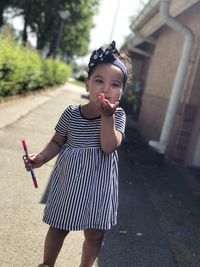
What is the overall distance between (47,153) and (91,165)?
1.19 feet

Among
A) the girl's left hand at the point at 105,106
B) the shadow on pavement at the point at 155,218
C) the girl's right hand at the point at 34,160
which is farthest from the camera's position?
the shadow on pavement at the point at 155,218

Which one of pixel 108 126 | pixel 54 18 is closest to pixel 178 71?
pixel 108 126

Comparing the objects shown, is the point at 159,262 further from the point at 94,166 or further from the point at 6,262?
the point at 94,166

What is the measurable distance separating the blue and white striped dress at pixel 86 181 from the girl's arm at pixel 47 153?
0.48 ft

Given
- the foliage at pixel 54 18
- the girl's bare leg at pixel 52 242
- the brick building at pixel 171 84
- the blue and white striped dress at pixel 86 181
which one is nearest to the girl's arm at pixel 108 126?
the blue and white striped dress at pixel 86 181

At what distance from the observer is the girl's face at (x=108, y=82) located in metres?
2.66

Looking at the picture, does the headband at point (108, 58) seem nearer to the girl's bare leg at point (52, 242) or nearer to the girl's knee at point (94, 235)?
the girl's knee at point (94, 235)

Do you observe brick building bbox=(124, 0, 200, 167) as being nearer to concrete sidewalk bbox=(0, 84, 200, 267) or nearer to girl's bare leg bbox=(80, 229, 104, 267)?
concrete sidewalk bbox=(0, 84, 200, 267)

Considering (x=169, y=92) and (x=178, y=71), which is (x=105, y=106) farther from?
(x=169, y=92)

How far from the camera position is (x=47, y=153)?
9.70 ft

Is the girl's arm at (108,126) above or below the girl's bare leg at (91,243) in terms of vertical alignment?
above

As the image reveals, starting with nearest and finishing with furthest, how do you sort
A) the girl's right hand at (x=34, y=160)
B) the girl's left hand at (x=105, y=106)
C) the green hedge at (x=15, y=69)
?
the girl's left hand at (x=105, y=106) < the girl's right hand at (x=34, y=160) < the green hedge at (x=15, y=69)

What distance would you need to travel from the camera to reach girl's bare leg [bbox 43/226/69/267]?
9.57 feet

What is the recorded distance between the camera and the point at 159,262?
3945mm
